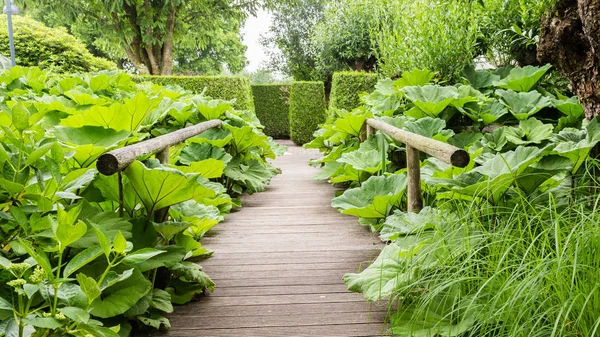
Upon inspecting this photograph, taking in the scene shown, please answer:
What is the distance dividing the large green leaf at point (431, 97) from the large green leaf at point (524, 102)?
42cm

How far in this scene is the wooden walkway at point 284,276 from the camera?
2.09 metres

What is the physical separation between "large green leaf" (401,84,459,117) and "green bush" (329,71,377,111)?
5.02m

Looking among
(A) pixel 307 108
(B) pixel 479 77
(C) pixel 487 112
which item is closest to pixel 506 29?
(B) pixel 479 77

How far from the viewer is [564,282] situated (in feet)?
4.85

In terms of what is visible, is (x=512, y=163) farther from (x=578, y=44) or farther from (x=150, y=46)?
(x=150, y=46)

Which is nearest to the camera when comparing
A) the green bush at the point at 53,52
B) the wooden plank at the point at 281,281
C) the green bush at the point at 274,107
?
the wooden plank at the point at 281,281

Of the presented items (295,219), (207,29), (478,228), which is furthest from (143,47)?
(478,228)

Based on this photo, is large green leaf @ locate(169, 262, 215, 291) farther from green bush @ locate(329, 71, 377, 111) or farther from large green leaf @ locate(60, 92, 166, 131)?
green bush @ locate(329, 71, 377, 111)

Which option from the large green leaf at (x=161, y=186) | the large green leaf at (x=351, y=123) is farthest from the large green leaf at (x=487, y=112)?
the large green leaf at (x=161, y=186)

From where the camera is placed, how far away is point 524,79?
4102 mm

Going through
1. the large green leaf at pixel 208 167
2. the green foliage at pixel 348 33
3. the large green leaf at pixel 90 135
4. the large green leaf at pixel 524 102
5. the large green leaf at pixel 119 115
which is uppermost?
the green foliage at pixel 348 33

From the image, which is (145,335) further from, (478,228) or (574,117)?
(574,117)

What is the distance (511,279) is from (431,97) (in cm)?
283

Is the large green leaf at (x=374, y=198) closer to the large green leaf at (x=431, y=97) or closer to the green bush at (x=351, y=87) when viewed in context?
the large green leaf at (x=431, y=97)
